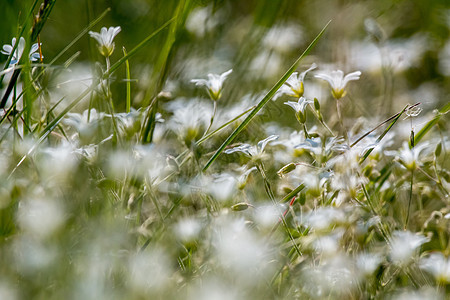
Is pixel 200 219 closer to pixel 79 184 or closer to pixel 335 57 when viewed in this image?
pixel 79 184

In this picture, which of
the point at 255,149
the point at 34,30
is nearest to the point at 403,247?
the point at 255,149

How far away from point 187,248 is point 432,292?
0.31 meters

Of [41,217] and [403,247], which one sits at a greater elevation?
[41,217]

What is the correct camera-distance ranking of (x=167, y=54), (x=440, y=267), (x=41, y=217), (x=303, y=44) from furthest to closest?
(x=303, y=44), (x=167, y=54), (x=440, y=267), (x=41, y=217)

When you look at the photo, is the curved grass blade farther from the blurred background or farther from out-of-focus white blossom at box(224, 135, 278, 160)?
out-of-focus white blossom at box(224, 135, 278, 160)

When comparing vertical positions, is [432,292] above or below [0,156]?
below

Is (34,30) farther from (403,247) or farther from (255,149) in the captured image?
(403,247)

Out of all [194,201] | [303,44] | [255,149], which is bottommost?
[303,44]

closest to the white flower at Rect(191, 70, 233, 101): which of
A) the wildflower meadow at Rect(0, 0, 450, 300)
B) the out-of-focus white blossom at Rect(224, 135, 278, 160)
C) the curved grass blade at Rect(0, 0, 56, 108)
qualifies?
the wildflower meadow at Rect(0, 0, 450, 300)

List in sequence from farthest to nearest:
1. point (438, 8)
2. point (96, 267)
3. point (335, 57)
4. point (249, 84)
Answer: point (438, 8) → point (335, 57) → point (249, 84) → point (96, 267)

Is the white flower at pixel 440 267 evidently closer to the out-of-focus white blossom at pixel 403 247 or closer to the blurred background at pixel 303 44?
the out-of-focus white blossom at pixel 403 247

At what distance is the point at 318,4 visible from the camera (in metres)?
1.96

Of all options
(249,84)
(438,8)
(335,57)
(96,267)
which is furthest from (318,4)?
(96,267)

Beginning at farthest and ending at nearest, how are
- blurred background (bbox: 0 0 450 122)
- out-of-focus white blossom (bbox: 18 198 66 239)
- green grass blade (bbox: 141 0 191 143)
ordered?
1. blurred background (bbox: 0 0 450 122)
2. green grass blade (bbox: 141 0 191 143)
3. out-of-focus white blossom (bbox: 18 198 66 239)
